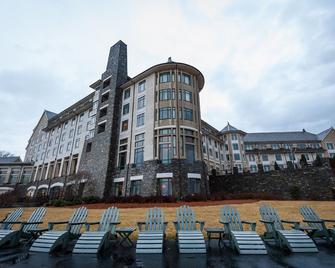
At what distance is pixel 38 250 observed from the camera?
574cm

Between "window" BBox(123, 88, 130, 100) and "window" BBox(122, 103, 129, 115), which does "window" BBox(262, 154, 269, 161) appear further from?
"window" BBox(123, 88, 130, 100)

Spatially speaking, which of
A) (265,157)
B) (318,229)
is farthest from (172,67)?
(265,157)

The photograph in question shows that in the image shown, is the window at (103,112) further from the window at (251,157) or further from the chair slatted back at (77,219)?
the window at (251,157)

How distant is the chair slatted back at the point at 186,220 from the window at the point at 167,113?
1693cm

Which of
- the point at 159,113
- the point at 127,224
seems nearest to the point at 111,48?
the point at 159,113

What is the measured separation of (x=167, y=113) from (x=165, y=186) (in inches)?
348

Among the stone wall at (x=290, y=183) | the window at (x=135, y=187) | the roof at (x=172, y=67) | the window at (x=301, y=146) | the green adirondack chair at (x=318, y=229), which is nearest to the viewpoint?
the green adirondack chair at (x=318, y=229)

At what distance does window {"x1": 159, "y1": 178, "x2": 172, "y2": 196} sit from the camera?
2050 cm

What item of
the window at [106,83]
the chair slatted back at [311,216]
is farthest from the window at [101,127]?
the chair slatted back at [311,216]

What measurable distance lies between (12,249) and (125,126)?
22.0 meters

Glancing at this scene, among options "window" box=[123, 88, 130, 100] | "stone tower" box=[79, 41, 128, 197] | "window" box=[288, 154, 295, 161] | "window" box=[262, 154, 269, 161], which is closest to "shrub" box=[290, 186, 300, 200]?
"stone tower" box=[79, 41, 128, 197]

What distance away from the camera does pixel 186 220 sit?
7066 mm

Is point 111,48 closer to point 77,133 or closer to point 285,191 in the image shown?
point 77,133

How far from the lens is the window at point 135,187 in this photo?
22453 mm
